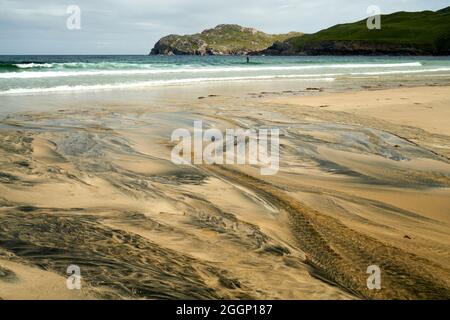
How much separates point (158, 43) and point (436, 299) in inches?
6613

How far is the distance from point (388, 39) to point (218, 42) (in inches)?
2887

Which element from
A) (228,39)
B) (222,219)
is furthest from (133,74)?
(228,39)

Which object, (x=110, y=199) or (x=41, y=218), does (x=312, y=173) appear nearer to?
(x=110, y=199)

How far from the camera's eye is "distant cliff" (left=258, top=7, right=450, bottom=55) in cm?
9738

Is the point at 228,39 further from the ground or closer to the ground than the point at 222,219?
further from the ground

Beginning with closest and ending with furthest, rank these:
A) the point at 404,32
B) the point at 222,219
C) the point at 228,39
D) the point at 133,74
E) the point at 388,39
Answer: the point at 222,219 → the point at 133,74 → the point at 388,39 → the point at 404,32 → the point at 228,39

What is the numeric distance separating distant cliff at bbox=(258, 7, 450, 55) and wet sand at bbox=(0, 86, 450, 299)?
104711 mm

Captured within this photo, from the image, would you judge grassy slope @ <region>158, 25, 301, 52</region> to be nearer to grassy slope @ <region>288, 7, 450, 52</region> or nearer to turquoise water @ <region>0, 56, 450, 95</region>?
grassy slope @ <region>288, 7, 450, 52</region>

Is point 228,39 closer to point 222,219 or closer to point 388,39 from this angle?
point 388,39

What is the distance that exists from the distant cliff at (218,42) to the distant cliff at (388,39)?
23.6 meters

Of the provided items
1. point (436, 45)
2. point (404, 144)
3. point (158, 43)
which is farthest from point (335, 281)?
point (158, 43)

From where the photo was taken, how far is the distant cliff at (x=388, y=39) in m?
97.4

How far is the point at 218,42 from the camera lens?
160 metres

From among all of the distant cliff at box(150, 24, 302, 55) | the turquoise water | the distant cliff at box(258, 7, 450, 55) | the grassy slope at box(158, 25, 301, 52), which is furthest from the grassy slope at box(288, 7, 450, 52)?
the turquoise water
